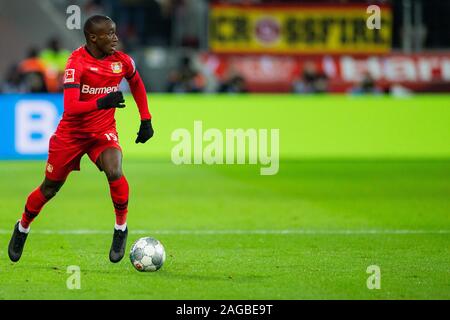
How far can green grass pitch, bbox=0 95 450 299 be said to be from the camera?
8969 mm

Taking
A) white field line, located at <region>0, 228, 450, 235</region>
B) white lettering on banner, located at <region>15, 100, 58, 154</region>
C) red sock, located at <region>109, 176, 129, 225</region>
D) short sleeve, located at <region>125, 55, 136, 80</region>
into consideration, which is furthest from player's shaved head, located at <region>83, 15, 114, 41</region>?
white lettering on banner, located at <region>15, 100, 58, 154</region>

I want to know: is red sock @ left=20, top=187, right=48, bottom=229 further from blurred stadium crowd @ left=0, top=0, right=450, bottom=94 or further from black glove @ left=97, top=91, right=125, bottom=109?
blurred stadium crowd @ left=0, top=0, right=450, bottom=94

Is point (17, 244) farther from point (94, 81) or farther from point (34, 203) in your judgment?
point (94, 81)

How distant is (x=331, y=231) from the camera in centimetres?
1223

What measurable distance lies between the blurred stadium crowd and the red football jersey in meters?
16.1

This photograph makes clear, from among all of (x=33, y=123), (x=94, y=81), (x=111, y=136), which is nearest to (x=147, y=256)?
(x=111, y=136)

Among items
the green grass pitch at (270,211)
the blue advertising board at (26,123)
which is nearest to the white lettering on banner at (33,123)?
the blue advertising board at (26,123)

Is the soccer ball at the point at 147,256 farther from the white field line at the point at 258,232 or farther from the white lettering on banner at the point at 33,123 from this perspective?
the white lettering on banner at the point at 33,123

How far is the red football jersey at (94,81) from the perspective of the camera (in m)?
9.52

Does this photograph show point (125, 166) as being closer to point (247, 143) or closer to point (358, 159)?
point (247, 143)

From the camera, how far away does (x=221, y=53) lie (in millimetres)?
27547

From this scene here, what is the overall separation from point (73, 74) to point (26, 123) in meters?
11.3
